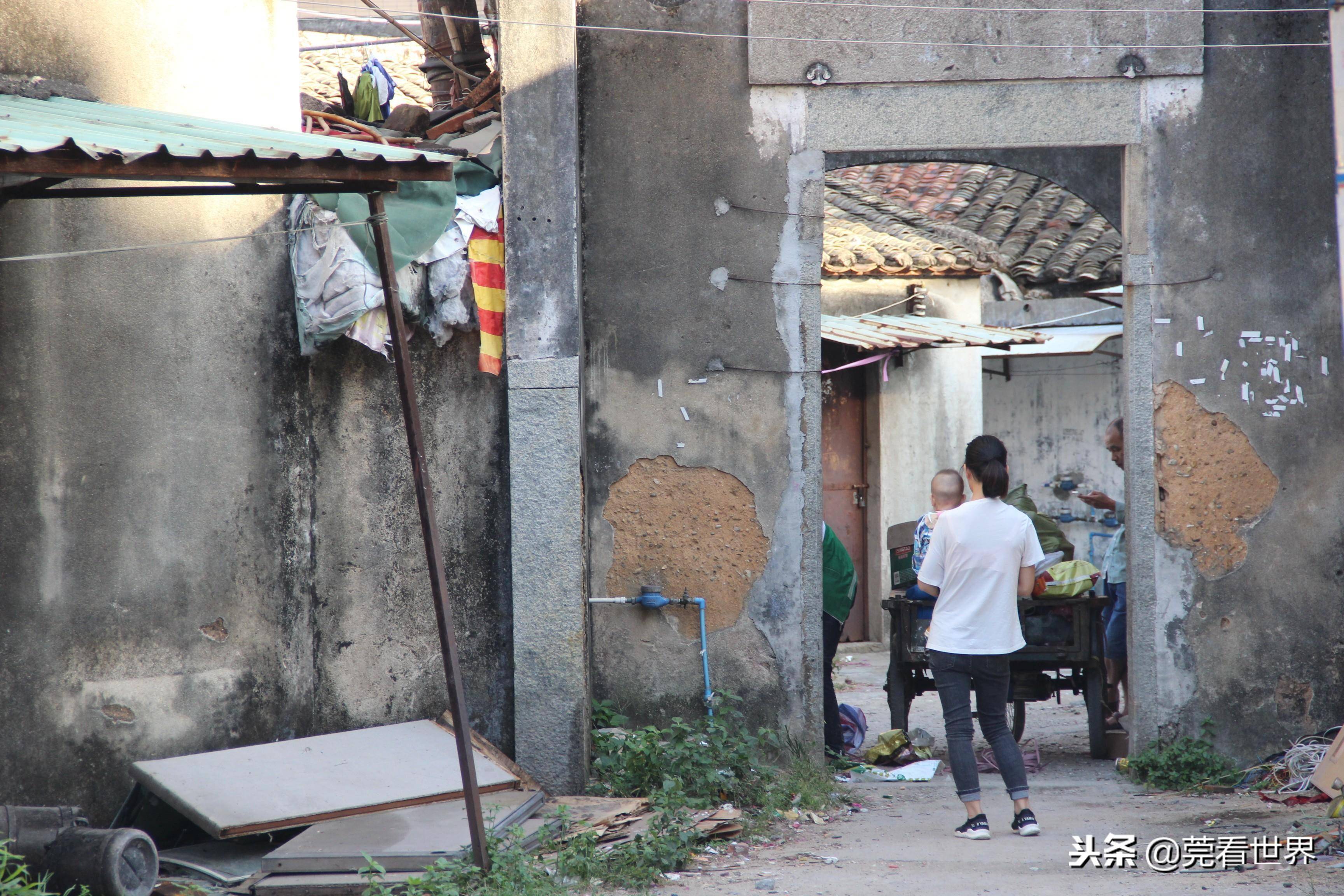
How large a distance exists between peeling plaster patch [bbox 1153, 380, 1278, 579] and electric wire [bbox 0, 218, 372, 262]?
4.10m

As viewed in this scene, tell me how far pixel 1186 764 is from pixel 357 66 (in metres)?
11.6

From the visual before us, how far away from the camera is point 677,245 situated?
20.9 ft

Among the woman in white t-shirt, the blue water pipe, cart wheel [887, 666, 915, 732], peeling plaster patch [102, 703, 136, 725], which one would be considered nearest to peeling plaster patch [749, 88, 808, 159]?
the woman in white t-shirt

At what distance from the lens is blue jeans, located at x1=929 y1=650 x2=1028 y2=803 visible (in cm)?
534

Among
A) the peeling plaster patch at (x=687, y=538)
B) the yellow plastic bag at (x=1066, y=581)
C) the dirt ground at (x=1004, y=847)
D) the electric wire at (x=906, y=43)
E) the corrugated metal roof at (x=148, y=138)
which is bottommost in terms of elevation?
the dirt ground at (x=1004, y=847)

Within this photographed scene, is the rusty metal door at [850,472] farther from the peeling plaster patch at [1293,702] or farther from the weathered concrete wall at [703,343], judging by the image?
the peeling plaster patch at [1293,702]

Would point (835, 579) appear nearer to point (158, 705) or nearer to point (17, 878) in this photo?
point (158, 705)

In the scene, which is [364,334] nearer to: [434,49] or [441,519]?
[441,519]

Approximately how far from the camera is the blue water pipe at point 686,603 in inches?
246

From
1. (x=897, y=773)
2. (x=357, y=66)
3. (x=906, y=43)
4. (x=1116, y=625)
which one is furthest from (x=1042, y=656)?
(x=357, y=66)

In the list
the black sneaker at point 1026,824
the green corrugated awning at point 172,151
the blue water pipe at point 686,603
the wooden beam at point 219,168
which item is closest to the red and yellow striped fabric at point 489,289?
the green corrugated awning at point 172,151

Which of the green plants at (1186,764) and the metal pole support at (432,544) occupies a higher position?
the metal pole support at (432,544)

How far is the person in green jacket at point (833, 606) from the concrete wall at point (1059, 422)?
801cm

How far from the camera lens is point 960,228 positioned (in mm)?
14117
